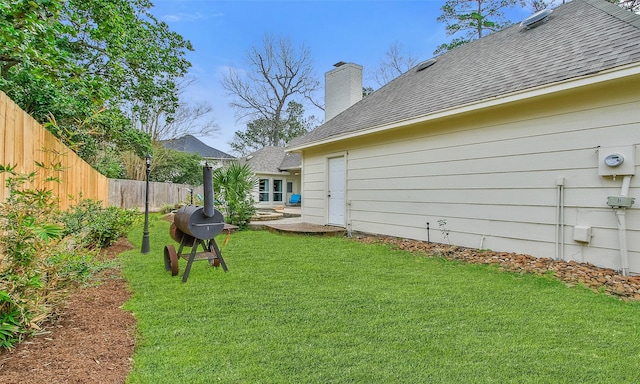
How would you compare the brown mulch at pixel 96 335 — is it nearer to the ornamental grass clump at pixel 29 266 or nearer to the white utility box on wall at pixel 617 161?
the ornamental grass clump at pixel 29 266

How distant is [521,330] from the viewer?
8.96 feet

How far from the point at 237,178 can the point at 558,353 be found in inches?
328

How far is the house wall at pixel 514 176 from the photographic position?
4336mm

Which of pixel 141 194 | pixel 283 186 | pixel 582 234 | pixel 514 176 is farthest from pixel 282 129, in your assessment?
pixel 582 234

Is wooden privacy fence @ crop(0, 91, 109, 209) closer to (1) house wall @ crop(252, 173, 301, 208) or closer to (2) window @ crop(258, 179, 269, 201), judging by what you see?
(1) house wall @ crop(252, 173, 301, 208)

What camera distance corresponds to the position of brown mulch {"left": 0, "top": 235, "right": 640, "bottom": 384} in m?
2.01

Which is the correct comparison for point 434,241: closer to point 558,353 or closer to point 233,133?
point 558,353

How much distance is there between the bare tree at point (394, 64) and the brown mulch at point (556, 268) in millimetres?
17260

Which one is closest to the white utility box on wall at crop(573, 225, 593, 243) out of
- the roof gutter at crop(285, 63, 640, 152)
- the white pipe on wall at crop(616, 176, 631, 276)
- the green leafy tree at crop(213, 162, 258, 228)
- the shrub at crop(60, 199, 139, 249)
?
the white pipe on wall at crop(616, 176, 631, 276)

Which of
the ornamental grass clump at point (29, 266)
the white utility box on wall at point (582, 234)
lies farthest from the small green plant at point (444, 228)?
the ornamental grass clump at point (29, 266)

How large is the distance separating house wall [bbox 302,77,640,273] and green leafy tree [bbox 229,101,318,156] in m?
21.9

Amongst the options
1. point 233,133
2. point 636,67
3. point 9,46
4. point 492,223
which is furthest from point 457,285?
point 233,133

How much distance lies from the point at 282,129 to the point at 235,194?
20376mm

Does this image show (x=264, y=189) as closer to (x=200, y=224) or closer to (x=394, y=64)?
(x=394, y=64)
